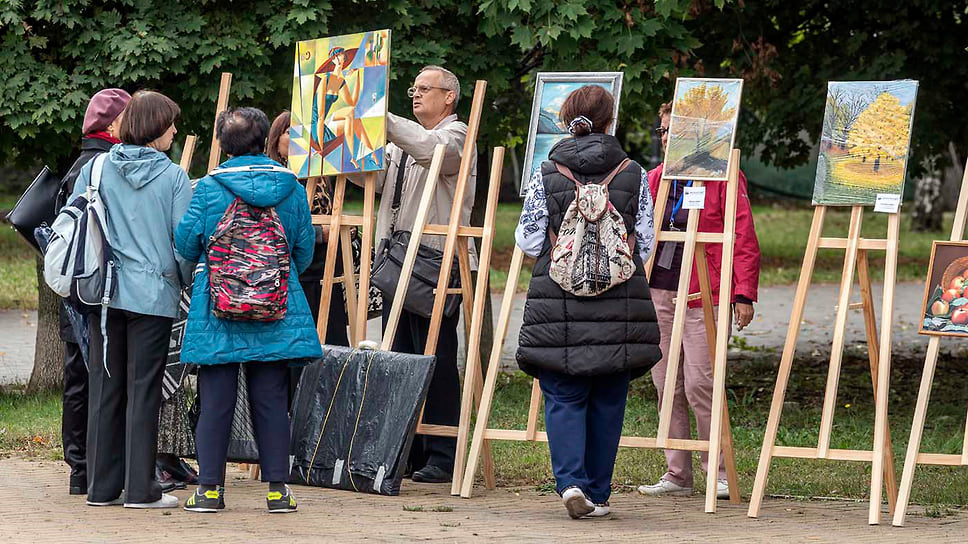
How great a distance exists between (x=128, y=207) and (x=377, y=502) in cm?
173

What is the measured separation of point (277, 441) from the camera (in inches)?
217

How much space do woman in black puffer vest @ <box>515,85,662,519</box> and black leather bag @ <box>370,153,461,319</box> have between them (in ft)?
3.25

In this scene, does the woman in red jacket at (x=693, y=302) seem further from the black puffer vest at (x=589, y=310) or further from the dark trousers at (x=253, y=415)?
the dark trousers at (x=253, y=415)

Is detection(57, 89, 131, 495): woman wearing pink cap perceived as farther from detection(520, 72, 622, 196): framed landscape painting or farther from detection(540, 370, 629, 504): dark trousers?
detection(540, 370, 629, 504): dark trousers

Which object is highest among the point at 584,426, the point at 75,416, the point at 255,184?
the point at 255,184

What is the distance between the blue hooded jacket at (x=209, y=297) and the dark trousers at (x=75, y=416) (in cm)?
89

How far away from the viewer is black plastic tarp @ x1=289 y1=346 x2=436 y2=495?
6047 mm

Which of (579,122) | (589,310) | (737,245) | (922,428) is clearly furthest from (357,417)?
(922,428)

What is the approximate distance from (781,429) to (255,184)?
446cm

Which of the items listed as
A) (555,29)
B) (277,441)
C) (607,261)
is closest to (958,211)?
(607,261)

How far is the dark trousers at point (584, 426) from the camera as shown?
554 cm

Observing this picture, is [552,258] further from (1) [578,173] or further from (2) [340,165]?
(2) [340,165]

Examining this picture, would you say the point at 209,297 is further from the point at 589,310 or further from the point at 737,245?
the point at 737,245

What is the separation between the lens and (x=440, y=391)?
666 cm
